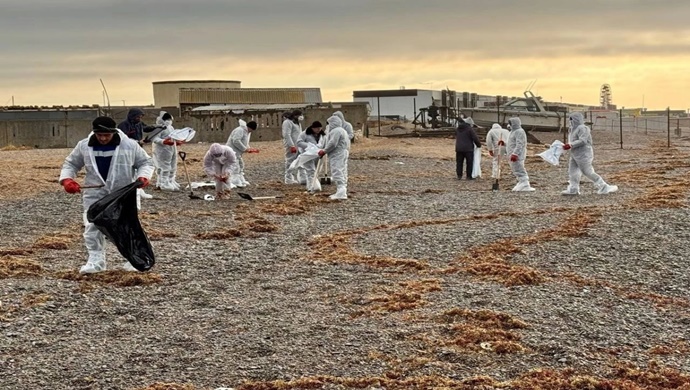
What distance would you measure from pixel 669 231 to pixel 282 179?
1168 centimetres

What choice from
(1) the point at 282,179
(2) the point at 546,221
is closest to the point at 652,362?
(2) the point at 546,221

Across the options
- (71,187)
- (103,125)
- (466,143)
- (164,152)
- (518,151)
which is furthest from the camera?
(466,143)

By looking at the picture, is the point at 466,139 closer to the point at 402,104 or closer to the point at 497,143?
the point at 497,143

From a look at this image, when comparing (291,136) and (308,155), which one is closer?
(308,155)

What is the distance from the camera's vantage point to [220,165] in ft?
61.2

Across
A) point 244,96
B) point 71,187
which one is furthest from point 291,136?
point 244,96

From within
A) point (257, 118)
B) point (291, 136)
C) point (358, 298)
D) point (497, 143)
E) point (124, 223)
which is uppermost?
point (257, 118)

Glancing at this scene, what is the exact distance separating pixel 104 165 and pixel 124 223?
2.20 ft

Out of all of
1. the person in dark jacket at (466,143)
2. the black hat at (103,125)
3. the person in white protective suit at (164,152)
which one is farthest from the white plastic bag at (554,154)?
the black hat at (103,125)

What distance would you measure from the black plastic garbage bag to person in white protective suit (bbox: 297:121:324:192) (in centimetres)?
978

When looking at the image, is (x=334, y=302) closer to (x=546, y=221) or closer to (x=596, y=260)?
(x=596, y=260)

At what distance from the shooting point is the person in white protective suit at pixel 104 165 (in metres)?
10.2

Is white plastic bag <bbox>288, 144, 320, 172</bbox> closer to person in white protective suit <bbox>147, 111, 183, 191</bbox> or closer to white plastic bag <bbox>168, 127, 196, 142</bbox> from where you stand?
white plastic bag <bbox>168, 127, 196, 142</bbox>

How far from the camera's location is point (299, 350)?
7.43 m
